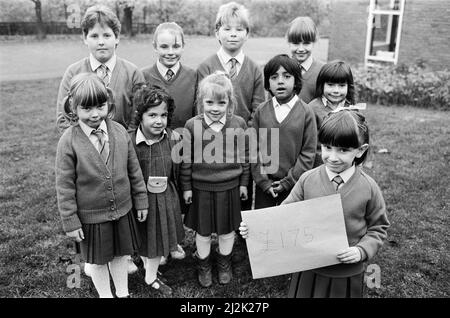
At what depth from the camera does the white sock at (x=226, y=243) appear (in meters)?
3.33

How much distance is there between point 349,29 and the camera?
12164 mm

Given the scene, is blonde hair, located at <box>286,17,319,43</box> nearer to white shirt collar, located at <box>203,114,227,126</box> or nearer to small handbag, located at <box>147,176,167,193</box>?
white shirt collar, located at <box>203,114,227,126</box>

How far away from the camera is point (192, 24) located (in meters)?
17.2

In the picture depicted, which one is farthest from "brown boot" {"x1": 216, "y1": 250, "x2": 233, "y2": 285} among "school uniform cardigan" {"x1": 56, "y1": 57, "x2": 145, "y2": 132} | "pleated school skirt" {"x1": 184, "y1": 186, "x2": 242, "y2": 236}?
"school uniform cardigan" {"x1": 56, "y1": 57, "x2": 145, "y2": 132}

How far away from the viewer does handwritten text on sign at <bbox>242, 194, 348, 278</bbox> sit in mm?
2273

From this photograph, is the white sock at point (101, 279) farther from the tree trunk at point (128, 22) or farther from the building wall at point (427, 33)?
the tree trunk at point (128, 22)

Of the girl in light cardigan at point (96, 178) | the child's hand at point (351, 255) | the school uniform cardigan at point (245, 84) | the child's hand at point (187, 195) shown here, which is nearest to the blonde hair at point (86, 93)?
the girl in light cardigan at point (96, 178)

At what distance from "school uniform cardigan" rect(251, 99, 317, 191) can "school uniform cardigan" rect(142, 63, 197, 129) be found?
0.58 meters

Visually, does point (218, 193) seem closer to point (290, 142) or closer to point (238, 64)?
point (290, 142)

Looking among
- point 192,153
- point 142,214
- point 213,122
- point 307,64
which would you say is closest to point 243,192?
point 192,153

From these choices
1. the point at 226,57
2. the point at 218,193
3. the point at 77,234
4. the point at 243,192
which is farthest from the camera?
the point at 226,57

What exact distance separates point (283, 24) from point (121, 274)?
1631 centimetres

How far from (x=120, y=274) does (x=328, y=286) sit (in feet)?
4.84

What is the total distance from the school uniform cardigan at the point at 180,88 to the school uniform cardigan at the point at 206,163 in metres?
0.33
